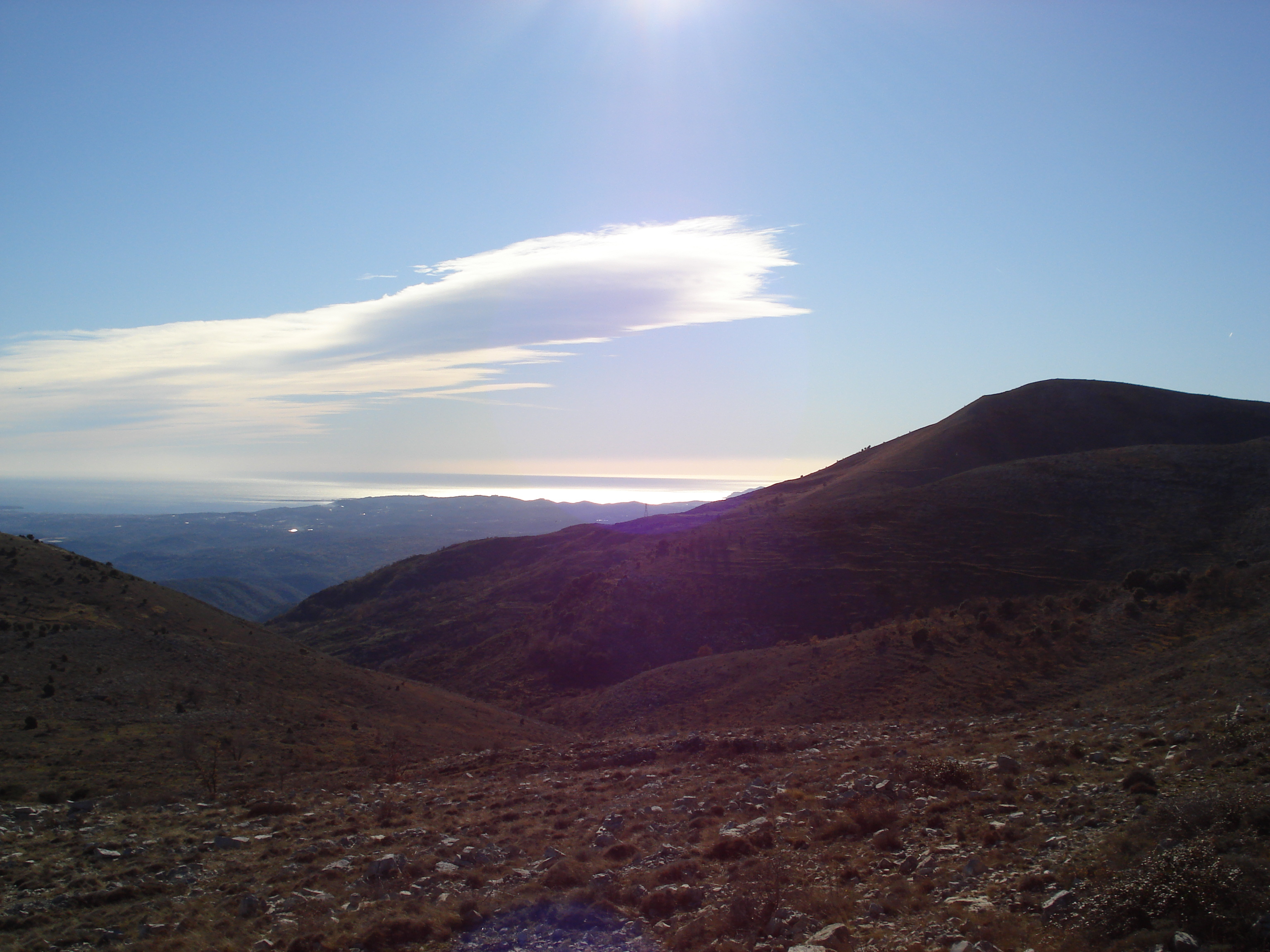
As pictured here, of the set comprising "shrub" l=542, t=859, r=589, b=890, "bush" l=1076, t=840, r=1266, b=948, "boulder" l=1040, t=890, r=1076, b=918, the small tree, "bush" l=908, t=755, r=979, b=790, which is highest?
"bush" l=1076, t=840, r=1266, b=948

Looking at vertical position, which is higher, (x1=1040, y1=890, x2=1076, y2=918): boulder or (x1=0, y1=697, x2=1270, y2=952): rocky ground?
(x1=1040, y1=890, x2=1076, y2=918): boulder

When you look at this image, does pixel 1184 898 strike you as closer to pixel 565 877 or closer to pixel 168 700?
pixel 565 877

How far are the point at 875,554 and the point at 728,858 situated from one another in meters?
37.9

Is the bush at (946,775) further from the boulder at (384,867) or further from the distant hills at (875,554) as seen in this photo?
the distant hills at (875,554)

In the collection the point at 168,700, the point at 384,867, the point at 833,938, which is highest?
the point at 833,938

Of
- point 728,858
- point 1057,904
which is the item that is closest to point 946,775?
point 728,858

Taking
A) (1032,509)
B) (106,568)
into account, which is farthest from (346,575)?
(1032,509)

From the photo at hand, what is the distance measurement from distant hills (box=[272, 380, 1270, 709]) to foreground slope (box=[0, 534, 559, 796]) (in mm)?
12481

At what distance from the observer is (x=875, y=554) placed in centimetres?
4478

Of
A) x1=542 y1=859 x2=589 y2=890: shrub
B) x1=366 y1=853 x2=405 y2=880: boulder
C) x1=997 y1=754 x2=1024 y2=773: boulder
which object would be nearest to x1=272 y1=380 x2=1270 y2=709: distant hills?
x1=997 y1=754 x2=1024 y2=773: boulder

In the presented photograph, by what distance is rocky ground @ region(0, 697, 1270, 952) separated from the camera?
22.4 ft

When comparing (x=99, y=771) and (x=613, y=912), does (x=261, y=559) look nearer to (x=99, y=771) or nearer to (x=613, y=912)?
(x=99, y=771)

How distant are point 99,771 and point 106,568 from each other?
23.3 meters

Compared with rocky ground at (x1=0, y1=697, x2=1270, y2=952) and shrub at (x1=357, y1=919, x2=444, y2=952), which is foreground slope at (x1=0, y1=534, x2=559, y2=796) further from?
shrub at (x1=357, y1=919, x2=444, y2=952)
